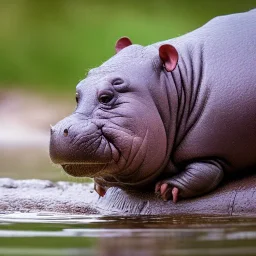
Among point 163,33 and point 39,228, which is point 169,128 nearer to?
point 39,228

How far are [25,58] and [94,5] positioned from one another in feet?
12.1

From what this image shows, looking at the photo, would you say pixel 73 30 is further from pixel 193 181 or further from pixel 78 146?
pixel 78 146

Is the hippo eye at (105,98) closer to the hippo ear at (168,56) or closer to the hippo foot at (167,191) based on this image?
the hippo ear at (168,56)

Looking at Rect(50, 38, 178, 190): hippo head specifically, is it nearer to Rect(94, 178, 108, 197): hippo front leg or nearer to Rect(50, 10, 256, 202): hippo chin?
Rect(50, 10, 256, 202): hippo chin

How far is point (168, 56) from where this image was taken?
7.30 m

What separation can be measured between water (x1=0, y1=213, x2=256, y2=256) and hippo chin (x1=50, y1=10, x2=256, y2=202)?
473 mm

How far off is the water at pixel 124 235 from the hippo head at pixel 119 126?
1.35 ft

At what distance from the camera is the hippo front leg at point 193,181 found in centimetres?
711

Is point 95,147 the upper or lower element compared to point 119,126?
lower

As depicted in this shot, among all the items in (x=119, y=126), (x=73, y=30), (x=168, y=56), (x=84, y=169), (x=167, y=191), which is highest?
(x=168, y=56)

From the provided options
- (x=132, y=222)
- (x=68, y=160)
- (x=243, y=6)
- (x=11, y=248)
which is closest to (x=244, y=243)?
(x=11, y=248)

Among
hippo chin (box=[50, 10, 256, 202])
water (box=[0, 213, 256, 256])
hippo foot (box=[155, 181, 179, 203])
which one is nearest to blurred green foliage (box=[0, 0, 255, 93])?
hippo chin (box=[50, 10, 256, 202])

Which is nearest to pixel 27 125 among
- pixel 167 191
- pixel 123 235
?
pixel 167 191

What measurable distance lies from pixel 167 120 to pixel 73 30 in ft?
58.9
